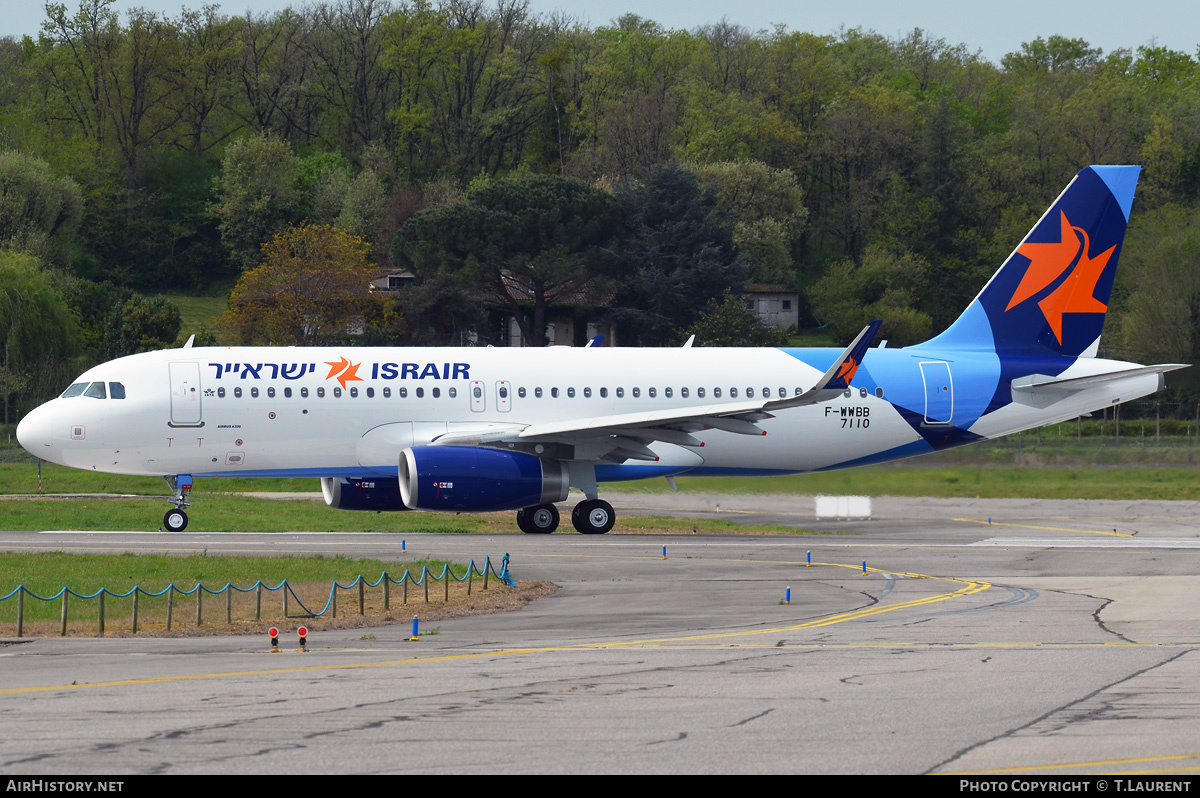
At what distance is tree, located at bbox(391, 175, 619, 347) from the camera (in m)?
89.3

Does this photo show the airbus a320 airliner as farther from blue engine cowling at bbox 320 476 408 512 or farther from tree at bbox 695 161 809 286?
tree at bbox 695 161 809 286

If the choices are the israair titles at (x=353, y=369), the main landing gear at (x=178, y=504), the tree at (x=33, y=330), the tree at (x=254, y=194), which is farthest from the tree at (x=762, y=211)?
the main landing gear at (x=178, y=504)

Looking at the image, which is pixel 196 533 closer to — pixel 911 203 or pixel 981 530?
pixel 981 530

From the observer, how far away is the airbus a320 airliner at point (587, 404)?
32625 millimetres

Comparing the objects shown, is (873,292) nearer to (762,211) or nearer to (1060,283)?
(762,211)

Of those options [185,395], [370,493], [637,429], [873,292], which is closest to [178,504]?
[185,395]

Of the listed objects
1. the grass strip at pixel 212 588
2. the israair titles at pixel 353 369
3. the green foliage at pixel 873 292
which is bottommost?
the grass strip at pixel 212 588

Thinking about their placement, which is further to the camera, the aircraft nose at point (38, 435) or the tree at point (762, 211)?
the tree at point (762, 211)

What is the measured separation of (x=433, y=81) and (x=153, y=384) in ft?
349

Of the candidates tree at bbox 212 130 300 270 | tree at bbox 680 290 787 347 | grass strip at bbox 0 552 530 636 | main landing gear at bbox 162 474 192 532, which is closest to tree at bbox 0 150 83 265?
tree at bbox 212 130 300 270

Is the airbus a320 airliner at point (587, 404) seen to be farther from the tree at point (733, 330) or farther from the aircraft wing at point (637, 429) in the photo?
the tree at point (733, 330)

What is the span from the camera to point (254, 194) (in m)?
114

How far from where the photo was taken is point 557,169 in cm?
13038
